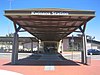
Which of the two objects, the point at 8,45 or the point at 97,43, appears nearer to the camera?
the point at 97,43

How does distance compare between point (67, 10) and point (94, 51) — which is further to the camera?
point (94, 51)

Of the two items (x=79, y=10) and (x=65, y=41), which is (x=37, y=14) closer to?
(x=79, y=10)

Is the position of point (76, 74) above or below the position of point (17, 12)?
below

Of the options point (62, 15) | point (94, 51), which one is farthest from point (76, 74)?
point (94, 51)

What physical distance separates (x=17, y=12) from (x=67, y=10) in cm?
392

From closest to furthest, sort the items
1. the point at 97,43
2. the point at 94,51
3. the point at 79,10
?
the point at 79,10 < the point at 94,51 < the point at 97,43

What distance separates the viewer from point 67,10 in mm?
19828

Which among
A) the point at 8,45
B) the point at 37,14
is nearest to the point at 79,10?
the point at 37,14

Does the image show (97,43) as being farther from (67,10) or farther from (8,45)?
(67,10)

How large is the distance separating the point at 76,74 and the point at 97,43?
55157 mm

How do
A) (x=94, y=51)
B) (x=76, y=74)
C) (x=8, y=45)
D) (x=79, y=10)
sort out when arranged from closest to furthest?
(x=76, y=74)
(x=79, y=10)
(x=94, y=51)
(x=8, y=45)

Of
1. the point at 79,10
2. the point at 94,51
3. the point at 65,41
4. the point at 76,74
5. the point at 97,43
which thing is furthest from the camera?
the point at 97,43

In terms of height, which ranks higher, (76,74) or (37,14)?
(37,14)

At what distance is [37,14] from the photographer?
65.3 feet
